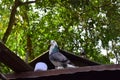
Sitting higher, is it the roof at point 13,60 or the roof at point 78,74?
the roof at point 13,60

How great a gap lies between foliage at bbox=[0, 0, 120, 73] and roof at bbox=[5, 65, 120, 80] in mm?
8754

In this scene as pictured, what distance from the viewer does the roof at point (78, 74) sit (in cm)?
532

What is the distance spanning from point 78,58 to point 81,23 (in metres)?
7.59

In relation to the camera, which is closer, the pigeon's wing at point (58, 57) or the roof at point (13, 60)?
the roof at point (13, 60)

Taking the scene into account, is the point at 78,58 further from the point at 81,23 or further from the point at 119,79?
the point at 81,23

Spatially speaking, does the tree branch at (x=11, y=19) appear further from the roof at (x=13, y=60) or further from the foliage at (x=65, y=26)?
the roof at (x=13, y=60)

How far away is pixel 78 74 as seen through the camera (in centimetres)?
576

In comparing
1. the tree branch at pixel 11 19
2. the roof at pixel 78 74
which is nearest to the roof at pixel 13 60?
the roof at pixel 78 74

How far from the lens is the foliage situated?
15.5 metres

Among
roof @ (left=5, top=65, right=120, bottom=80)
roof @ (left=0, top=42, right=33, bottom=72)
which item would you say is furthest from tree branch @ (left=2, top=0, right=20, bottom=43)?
roof @ (left=0, top=42, right=33, bottom=72)

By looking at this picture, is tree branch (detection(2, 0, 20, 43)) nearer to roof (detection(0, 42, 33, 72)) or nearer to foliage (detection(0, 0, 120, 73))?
foliage (detection(0, 0, 120, 73))

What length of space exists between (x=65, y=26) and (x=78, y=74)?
11.3 m

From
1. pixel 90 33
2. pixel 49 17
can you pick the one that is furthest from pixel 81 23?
pixel 49 17

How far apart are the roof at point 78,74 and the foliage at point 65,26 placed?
8754mm
